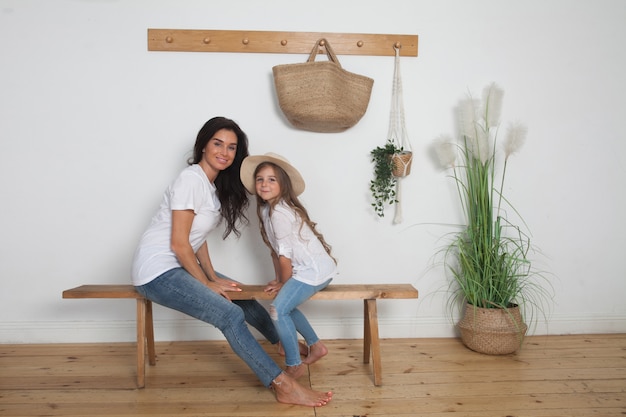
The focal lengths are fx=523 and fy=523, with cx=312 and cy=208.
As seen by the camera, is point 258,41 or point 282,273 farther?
point 258,41

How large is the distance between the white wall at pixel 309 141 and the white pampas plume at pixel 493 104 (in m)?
0.23

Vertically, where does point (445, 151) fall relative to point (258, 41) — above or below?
below

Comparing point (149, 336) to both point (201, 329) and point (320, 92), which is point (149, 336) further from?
point (320, 92)

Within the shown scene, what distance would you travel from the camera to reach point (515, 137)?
102 inches

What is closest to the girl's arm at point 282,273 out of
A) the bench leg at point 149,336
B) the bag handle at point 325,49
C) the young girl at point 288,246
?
the young girl at point 288,246

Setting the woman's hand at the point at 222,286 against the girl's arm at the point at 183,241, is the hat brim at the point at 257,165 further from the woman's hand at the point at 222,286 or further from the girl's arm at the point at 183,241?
the woman's hand at the point at 222,286

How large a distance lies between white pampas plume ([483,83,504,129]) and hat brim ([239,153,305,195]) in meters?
1.04

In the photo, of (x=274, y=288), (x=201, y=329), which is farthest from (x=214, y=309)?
(x=201, y=329)

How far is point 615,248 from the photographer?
9.72 feet

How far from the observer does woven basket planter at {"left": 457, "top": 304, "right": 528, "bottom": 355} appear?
2582 mm

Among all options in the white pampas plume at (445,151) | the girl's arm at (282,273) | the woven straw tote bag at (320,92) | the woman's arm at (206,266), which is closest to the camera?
A: the girl's arm at (282,273)

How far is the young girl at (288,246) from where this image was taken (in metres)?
2.18

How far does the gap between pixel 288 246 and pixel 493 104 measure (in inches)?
50.2

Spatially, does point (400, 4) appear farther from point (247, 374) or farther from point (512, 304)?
point (247, 374)
